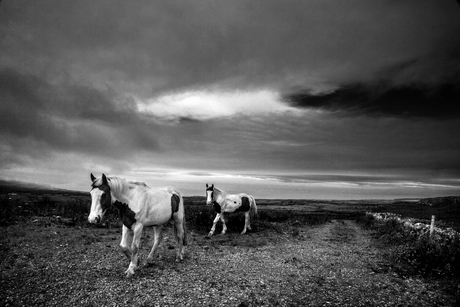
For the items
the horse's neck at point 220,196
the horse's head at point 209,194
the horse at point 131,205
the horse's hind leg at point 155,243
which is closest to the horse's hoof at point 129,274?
the horse at point 131,205

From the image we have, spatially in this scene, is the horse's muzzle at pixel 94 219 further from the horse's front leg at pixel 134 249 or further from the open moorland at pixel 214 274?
the open moorland at pixel 214 274

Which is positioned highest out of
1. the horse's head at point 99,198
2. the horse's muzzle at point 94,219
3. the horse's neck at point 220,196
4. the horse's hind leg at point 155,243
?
the horse's head at point 99,198

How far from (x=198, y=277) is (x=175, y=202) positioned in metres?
2.68

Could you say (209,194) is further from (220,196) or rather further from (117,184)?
(117,184)

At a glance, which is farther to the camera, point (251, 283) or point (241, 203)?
point (241, 203)

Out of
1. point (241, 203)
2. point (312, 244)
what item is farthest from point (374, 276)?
point (241, 203)

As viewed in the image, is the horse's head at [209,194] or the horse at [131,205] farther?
the horse's head at [209,194]

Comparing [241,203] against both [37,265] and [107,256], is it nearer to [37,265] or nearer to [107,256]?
[107,256]

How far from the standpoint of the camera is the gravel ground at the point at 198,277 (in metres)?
5.82

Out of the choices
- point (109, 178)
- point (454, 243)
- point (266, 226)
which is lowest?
point (266, 226)

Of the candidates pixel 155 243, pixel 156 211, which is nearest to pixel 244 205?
pixel 155 243

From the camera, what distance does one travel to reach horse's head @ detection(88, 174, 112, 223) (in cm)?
613

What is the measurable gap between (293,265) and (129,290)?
5938mm

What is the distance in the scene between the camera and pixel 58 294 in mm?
5734
